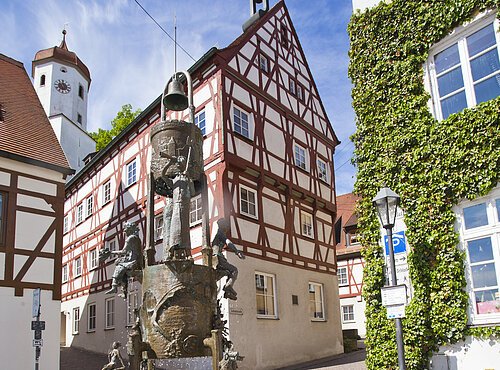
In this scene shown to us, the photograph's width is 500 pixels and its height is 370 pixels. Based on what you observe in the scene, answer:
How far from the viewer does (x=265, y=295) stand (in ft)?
53.6

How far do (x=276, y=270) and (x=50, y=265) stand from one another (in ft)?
22.5

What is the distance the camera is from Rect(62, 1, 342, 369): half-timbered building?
16.0 meters

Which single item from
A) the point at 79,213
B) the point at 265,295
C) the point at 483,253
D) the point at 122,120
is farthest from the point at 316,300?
the point at 122,120

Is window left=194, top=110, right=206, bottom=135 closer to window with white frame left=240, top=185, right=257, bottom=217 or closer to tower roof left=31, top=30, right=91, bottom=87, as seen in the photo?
window with white frame left=240, top=185, right=257, bottom=217

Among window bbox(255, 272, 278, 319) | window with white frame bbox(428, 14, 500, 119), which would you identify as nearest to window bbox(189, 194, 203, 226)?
window bbox(255, 272, 278, 319)

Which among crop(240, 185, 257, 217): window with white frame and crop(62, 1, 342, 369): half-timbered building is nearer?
crop(62, 1, 342, 369): half-timbered building

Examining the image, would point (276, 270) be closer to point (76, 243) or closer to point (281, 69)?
point (281, 69)

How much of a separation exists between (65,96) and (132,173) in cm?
1742

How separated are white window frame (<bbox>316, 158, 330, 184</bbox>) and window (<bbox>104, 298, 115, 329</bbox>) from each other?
9.64 metres

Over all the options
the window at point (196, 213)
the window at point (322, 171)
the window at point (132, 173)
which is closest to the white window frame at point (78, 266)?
the window at point (132, 173)

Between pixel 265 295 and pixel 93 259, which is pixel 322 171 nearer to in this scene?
pixel 265 295

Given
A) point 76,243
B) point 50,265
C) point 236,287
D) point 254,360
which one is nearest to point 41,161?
point 50,265

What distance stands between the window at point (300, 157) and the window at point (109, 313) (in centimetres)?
903

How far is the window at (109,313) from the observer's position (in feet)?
68.8
